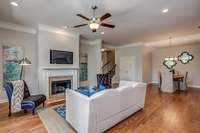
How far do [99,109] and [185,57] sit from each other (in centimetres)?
828

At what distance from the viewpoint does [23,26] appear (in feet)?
16.1

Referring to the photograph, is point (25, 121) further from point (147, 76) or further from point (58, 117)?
point (147, 76)

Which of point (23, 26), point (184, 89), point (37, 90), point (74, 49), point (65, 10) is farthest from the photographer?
point (184, 89)

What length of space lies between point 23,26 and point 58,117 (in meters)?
3.99

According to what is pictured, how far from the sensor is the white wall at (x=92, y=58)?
24.7 feet

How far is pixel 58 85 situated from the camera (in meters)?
5.23

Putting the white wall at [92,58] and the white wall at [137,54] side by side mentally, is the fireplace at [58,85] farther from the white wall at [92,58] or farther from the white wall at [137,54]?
the white wall at [137,54]

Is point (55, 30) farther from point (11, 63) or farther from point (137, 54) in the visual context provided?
point (137, 54)

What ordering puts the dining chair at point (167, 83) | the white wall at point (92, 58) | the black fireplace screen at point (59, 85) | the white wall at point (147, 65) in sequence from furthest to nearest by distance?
the white wall at point (147, 65) < the white wall at point (92, 58) < the dining chair at point (167, 83) < the black fireplace screen at point (59, 85)

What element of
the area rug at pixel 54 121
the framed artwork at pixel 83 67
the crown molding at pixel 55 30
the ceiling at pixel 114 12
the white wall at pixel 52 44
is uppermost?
the ceiling at pixel 114 12

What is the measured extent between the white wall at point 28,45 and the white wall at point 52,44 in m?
0.71

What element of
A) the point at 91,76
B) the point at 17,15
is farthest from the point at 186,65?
the point at 17,15

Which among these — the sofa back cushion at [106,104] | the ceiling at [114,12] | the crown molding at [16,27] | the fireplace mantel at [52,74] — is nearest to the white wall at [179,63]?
the ceiling at [114,12]

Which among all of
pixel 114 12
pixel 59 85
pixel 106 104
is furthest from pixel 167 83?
pixel 59 85
